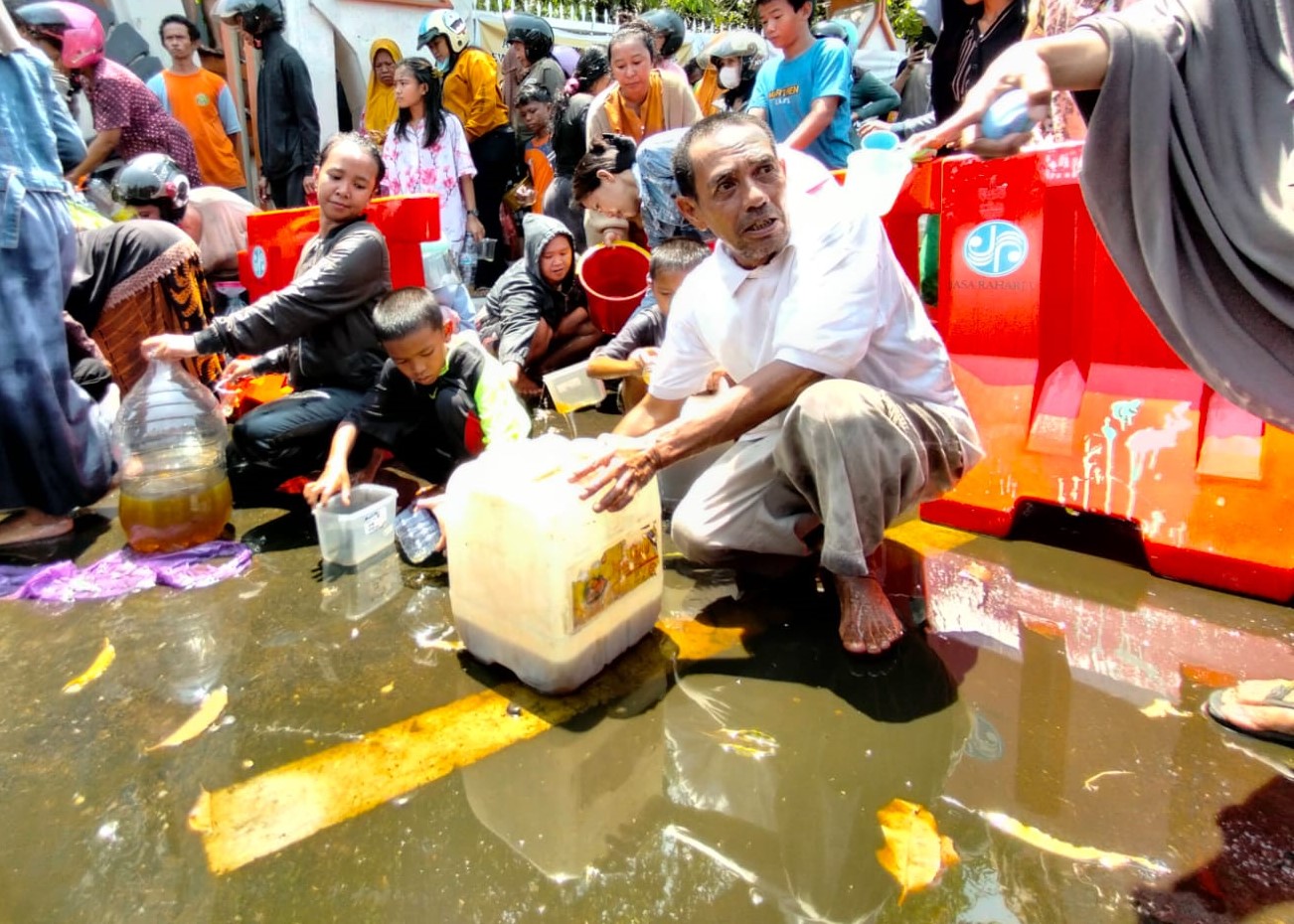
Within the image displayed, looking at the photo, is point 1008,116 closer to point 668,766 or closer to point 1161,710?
point 1161,710

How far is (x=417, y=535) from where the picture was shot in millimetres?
2639

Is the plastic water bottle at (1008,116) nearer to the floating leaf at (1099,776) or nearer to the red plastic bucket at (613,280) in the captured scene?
the floating leaf at (1099,776)

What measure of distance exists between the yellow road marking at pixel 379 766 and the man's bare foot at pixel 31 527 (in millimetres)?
1874

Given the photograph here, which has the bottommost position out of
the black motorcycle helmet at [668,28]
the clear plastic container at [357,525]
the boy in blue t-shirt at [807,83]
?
the clear plastic container at [357,525]

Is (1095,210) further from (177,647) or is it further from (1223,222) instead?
(177,647)

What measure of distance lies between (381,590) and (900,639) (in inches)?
57.5

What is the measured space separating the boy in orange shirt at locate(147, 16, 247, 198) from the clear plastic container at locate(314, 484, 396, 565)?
480cm

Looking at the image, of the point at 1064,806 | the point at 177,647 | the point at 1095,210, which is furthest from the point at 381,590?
the point at 1095,210

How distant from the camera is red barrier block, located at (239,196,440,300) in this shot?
3.94m

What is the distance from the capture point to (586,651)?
1.87m

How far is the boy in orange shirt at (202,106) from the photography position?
6.32 m

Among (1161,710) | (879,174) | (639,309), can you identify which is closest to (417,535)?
(639,309)

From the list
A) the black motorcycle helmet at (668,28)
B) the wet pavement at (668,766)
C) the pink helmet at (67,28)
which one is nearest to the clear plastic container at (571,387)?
the wet pavement at (668,766)

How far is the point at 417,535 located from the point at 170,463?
1005mm
